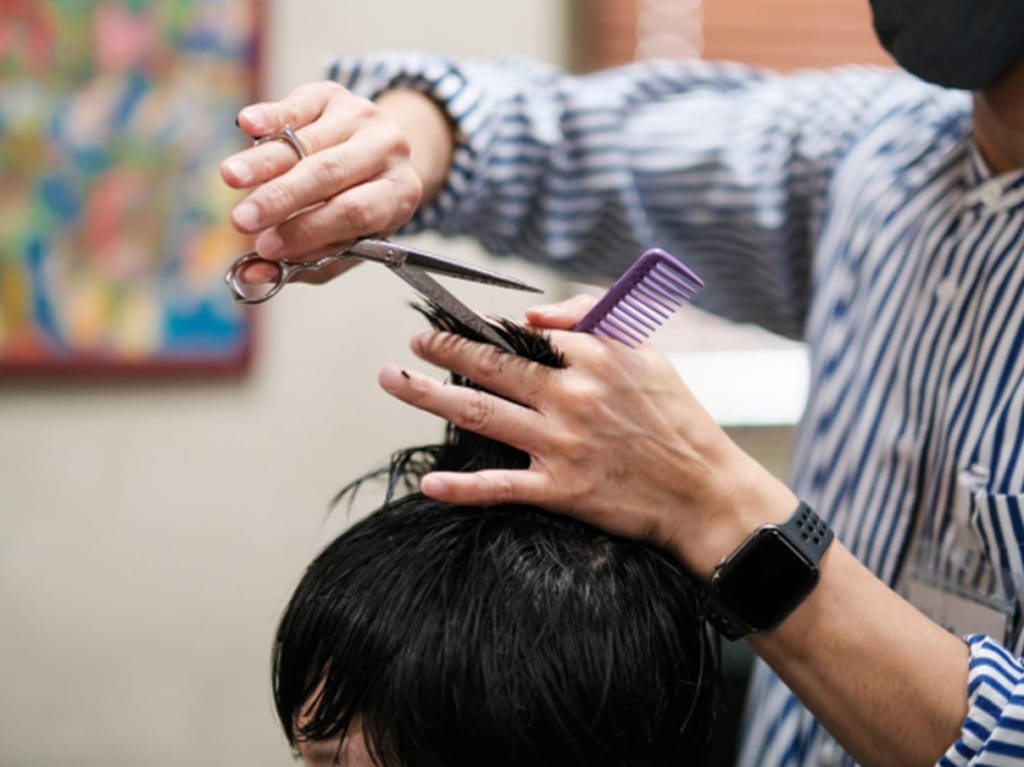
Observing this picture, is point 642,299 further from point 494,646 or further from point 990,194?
point 990,194

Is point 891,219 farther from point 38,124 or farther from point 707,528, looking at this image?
point 38,124

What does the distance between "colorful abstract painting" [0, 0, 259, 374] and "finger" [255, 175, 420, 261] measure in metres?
1.78

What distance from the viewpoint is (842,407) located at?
138cm

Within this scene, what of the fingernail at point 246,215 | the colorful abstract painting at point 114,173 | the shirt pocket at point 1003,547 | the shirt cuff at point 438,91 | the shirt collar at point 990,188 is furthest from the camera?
the colorful abstract painting at point 114,173

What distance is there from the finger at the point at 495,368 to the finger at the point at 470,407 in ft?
0.05

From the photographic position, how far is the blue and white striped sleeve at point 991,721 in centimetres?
87

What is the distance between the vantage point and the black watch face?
35.4 inches

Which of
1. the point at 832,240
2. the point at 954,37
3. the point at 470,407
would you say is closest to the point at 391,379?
the point at 470,407

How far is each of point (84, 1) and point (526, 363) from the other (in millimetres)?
2121

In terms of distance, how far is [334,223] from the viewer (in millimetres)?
893

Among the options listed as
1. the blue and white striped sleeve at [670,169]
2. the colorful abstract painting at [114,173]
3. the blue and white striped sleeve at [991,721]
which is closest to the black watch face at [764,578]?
the blue and white striped sleeve at [991,721]

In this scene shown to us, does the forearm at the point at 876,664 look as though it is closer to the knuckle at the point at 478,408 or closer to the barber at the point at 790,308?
the barber at the point at 790,308

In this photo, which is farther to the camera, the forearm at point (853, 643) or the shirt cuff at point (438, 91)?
the shirt cuff at point (438, 91)

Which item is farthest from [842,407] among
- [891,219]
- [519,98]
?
[519,98]
